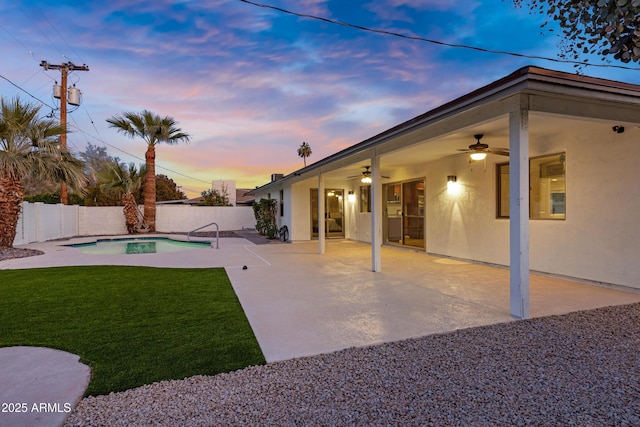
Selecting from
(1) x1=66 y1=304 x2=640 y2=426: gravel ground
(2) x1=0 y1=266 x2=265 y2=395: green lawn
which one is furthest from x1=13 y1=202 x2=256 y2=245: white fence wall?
(1) x1=66 y1=304 x2=640 y2=426: gravel ground

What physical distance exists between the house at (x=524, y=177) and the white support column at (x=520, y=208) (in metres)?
0.01

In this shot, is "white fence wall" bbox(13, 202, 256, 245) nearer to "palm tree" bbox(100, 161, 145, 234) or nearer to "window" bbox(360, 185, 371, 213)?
"palm tree" bbox(100, 161, 145, 234)

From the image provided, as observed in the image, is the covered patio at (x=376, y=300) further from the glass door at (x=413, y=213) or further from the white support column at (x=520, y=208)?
the glass door at (x=413, y=213)

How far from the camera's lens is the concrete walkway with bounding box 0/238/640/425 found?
3707 millimetres

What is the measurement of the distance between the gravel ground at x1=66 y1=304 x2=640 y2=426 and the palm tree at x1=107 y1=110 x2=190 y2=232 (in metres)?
16.4

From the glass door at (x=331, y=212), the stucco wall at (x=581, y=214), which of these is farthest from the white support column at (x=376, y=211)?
the glass door at (x=331, y=212)

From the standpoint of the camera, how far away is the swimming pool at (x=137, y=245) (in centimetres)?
1352

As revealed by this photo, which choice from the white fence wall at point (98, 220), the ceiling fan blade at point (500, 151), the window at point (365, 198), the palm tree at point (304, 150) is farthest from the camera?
the palm tree at point (304, 150)

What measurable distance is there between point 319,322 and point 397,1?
8.71 meters

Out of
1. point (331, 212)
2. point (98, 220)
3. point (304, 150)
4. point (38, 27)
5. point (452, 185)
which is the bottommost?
point (98, 220)

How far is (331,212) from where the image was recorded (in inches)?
580

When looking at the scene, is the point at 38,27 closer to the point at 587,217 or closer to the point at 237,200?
the point at 587,217

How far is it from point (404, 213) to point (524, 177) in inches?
284

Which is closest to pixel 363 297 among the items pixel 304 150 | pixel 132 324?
pixel 132 324
